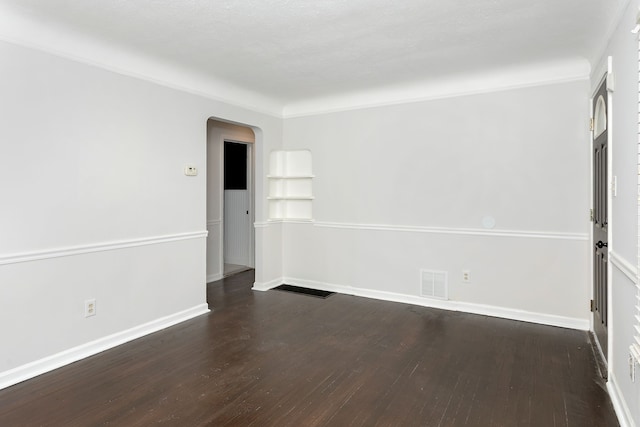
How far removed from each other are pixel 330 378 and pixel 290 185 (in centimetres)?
316

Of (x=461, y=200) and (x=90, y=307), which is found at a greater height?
(x=461, y=200)

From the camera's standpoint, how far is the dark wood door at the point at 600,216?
279cm

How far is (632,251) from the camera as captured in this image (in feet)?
6.29

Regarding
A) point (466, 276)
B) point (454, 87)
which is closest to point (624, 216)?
point (466, 276)

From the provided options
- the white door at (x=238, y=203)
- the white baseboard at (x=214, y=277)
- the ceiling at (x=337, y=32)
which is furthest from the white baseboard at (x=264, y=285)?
the ceiling at (x=337, y=32)

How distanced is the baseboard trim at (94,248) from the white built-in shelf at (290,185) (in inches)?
56.9

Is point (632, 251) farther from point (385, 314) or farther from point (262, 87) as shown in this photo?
point (262, 87)

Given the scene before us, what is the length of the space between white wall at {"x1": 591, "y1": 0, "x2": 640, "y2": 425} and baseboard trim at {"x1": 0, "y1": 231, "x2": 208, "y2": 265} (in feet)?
11.5

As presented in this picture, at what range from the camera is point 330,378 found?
8.53ft

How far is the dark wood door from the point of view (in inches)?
110

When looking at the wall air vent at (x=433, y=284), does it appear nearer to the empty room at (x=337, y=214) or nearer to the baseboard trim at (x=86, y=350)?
the empty room at (x=337, y=214)

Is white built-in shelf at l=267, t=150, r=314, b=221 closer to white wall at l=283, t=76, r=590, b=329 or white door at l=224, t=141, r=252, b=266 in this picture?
white wall at l=283, t=76, r=590, b=329

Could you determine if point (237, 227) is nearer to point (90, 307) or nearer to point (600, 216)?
point (90, 307)

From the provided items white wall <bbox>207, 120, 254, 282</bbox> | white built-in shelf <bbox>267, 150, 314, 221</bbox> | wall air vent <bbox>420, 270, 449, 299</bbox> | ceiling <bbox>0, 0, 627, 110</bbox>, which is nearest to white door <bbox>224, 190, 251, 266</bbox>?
white wall <bbox>207, 120, 254, 282</bbox>
